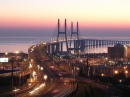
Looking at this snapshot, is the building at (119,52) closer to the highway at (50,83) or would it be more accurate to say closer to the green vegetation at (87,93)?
the highway at (50,83)

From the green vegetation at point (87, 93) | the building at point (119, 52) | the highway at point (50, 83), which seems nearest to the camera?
the green vegetation at point (87, 93)

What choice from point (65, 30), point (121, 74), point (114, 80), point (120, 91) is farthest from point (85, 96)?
point (65, 30)

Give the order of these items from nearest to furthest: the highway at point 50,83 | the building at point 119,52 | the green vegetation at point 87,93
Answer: the green vegetation at point 87,93, the highway at point 50,83, the building at point 119,52

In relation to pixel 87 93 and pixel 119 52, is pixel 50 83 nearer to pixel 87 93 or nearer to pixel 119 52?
pixel 87 93

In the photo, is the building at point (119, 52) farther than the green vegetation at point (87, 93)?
Yes

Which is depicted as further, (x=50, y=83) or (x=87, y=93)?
(x=50, y=83)

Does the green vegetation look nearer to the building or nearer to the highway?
the highway

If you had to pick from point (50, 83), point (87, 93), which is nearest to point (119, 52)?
point (50, 83)

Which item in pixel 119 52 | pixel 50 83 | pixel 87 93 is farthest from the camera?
pixel 119 52

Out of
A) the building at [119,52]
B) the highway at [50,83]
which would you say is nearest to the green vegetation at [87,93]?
the highway at [50,83]

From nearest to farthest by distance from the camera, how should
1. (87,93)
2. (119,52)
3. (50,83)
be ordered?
(87,93), (50,83), (119,52)

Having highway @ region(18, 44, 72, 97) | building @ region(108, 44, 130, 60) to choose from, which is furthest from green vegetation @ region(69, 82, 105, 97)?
building @ region(108, 44, 130, 60)

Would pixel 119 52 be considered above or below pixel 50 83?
above
